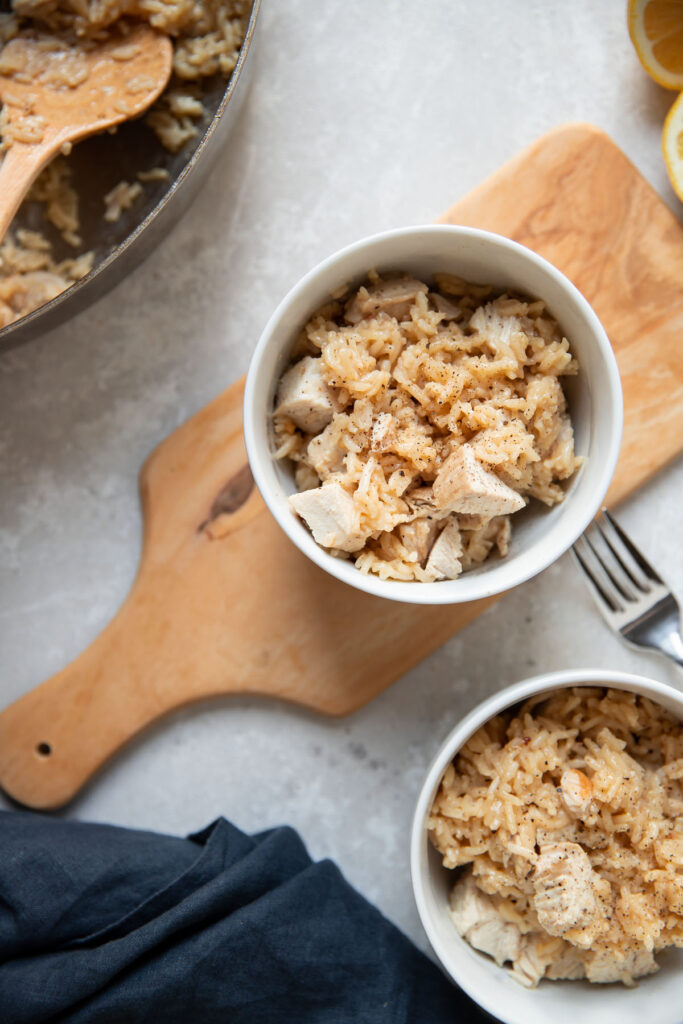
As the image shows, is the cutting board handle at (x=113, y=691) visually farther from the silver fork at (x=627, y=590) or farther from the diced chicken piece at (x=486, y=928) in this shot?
the silver fork at (x=627, y=590)

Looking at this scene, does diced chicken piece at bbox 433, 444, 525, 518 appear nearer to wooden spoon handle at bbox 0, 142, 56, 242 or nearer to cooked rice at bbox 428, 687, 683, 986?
cooked rice at bbox 428, 687, 683, 986

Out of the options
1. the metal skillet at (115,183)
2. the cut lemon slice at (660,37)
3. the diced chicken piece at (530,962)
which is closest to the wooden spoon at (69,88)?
the metal skillet at (115,183)

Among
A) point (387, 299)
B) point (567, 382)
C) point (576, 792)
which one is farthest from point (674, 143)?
point (576, 792)

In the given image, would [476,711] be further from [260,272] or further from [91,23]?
[91,23]

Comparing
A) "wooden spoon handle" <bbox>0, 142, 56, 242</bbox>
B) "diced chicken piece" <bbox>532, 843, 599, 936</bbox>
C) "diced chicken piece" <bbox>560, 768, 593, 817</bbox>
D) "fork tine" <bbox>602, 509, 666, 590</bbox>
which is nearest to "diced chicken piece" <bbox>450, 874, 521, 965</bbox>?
"diced chicken piece" <bbox>532, 843, 599, 936</bbox>

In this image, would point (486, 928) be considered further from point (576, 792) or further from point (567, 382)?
point (567, 382)

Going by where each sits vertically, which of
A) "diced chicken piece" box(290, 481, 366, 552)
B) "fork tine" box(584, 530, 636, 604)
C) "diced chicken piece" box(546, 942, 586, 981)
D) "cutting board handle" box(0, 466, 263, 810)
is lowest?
"diced chicken piece" box(546, 942, 586, 981)
